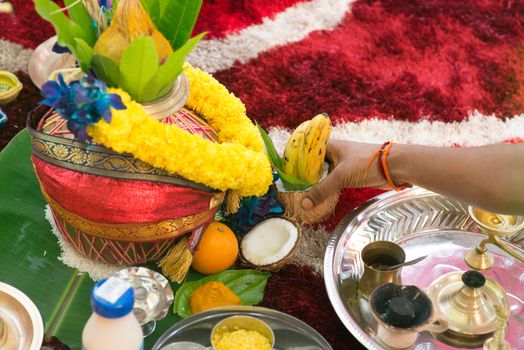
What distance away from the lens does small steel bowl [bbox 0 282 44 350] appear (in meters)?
1.21

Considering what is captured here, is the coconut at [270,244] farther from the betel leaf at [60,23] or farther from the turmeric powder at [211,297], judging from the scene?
the betel leaf at [60,23]

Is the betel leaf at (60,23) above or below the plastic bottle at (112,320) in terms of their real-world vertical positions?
above

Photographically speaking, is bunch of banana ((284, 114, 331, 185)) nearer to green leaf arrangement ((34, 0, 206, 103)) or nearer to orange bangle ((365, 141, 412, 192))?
orange bangle ((365, 141, 412, 192))

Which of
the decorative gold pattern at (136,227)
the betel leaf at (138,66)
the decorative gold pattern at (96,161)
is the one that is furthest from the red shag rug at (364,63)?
the betel leaf at (138,66)

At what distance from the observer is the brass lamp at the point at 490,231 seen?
4.50ft

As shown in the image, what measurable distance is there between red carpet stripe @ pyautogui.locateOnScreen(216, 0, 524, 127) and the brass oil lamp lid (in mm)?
725

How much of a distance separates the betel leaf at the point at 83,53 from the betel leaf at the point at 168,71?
11 centimetres

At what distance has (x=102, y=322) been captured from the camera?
1.06 m

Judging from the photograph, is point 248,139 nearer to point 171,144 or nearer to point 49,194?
point 171,144

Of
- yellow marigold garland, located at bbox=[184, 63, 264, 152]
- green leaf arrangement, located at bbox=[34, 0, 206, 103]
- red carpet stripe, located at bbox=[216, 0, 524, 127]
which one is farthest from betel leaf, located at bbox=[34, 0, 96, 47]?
red carpet stripe, located at bbox=[216, 0, 524, 127]

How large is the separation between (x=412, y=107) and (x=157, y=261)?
0.97 metres

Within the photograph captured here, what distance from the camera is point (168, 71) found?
3.99ft

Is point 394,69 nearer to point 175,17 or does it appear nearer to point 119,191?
point 175,17

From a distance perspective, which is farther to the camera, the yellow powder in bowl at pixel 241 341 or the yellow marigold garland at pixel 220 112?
the yellow marigold garland at pixel 220 112
